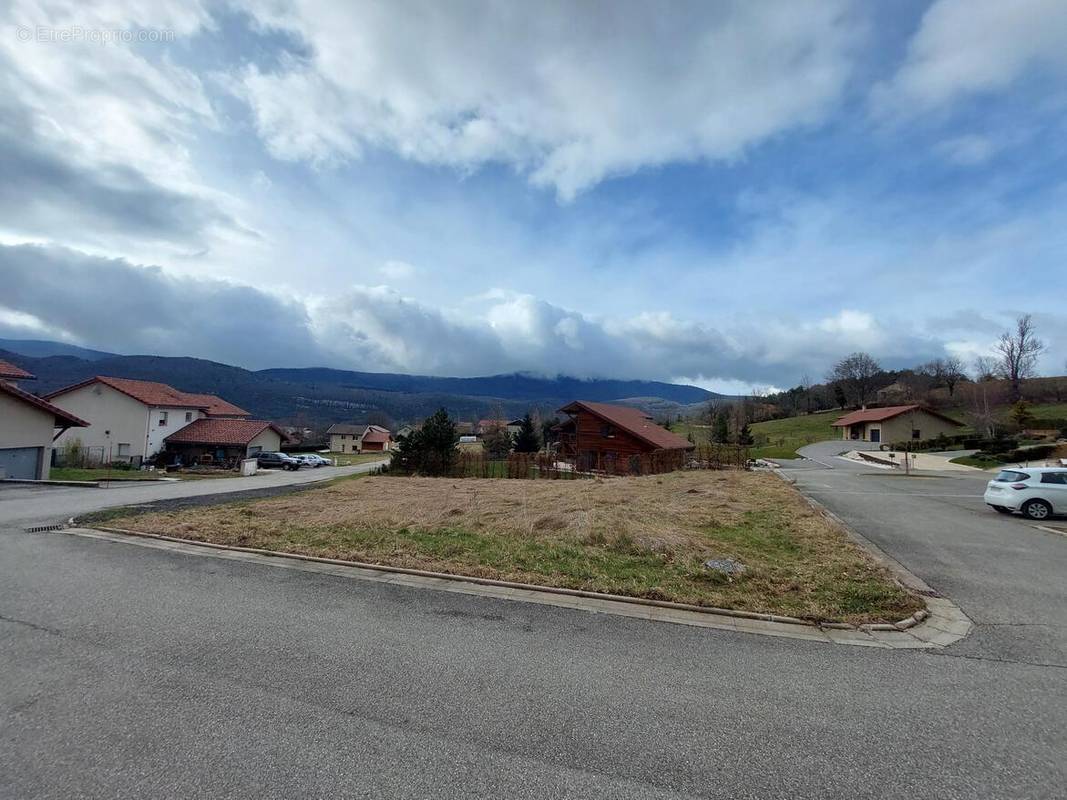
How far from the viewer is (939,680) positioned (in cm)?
445

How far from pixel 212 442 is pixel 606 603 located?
2069 inches

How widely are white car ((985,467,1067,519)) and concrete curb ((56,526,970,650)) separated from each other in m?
12.6

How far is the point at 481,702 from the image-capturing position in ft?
12.8

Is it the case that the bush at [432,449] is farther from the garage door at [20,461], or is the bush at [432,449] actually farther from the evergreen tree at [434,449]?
the garage door at [20,461]

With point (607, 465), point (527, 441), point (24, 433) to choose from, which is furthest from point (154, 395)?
point (607, 465)

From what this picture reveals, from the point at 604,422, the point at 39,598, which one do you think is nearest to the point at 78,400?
the point at 604,422

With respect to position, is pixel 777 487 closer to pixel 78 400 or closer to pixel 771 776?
pixel 771 776

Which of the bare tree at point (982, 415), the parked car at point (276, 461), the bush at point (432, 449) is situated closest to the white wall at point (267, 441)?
the parked car at point (276, 461)

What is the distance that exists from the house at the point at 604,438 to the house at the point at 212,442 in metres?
31.6

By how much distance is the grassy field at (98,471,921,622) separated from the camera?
22.2 ft

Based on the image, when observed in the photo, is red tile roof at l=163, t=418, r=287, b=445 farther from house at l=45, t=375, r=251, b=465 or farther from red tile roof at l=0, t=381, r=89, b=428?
red tile roof at l=0, t=381, r=89, b=428

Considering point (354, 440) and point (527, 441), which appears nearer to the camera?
point (527, 441)

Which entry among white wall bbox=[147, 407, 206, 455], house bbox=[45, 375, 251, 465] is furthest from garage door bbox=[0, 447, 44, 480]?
white wall bbox=[147, 407, 206, 455]

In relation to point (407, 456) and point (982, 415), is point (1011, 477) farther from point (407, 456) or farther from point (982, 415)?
point (982, 415)
